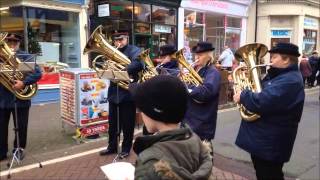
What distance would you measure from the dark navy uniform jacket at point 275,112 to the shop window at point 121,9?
33.6 ft

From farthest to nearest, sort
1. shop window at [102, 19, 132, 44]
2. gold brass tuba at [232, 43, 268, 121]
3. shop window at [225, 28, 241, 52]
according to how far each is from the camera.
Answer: shop window at [225, 28, 241, 52], shop window at [102, 19, 132, 44], gold brass tuba at [232, 43, 268, 121]

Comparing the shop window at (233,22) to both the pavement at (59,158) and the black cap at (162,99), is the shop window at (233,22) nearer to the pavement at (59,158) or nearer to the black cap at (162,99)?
the pavement at (59,158)

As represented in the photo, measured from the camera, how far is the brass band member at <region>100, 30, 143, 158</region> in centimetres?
581

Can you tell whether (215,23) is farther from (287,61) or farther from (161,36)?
(287,61)

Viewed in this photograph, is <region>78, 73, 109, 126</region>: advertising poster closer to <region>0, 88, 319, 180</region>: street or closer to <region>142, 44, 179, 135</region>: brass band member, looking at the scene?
<region>0, 88, 319, 180</region>: street

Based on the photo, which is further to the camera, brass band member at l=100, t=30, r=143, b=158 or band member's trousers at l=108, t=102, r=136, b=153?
band member's trousers at l=108, t=102, r=136, b=153

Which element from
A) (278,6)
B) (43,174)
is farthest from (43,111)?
(278,6)

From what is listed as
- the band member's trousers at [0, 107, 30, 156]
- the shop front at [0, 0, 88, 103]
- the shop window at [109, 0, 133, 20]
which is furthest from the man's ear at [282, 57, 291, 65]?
the shop window at [109, 0, 133, 20]

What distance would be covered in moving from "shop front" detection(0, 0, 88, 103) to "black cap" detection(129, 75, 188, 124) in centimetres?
915

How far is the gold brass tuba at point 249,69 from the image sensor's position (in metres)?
4.19

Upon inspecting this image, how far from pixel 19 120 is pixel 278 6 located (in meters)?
19.4

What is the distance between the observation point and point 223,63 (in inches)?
643

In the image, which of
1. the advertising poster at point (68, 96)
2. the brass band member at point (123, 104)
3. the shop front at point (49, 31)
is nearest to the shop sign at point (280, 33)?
the shop front at point (49, 31)

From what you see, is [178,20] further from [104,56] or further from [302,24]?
[104,56]
